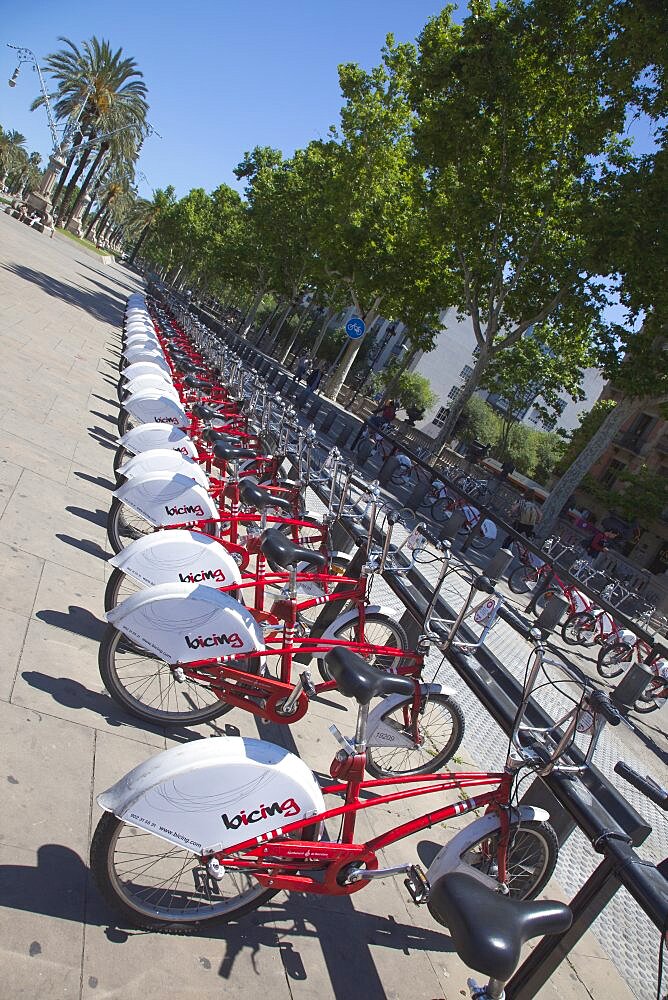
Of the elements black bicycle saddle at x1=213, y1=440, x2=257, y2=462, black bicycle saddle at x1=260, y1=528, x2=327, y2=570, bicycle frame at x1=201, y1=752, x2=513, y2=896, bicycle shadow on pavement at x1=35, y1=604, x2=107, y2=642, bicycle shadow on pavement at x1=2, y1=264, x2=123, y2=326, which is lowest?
bicycle shadow on pavement at x1=2, y1=264, x2=123, y2=326

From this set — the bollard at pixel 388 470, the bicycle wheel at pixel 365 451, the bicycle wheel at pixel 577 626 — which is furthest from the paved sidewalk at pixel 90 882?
the bicycle wheel at pixel 365 451

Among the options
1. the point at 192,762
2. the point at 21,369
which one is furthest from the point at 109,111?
the point at 192,762

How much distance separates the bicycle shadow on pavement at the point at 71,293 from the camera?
16.9 metres

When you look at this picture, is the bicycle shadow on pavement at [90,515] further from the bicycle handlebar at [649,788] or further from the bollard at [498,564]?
the bollard at [498,564]

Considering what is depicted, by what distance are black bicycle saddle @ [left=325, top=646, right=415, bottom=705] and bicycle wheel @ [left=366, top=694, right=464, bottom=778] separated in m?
1.06

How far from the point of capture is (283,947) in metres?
2.58

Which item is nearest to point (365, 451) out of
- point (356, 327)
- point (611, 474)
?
point (356, 327)

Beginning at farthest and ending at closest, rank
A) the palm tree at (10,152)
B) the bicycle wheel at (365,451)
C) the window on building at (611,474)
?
the palm tree at (10,152)
the window on building at (611,474)
the bicycle wheel at (365,451)

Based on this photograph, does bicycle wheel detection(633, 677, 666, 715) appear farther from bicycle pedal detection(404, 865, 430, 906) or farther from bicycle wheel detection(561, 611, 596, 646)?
bicycle pedal detection(404, 865, 430, 906)

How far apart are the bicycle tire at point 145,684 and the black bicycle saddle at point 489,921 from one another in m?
1.88

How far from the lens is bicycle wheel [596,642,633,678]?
1045 cm

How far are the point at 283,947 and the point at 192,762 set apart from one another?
861 millimetres

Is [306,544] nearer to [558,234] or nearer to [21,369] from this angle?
[21,369]

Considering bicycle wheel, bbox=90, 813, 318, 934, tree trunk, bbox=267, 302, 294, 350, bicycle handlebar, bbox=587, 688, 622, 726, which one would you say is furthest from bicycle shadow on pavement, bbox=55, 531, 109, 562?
tree trunk, bbox=267, 302, 294, 350
